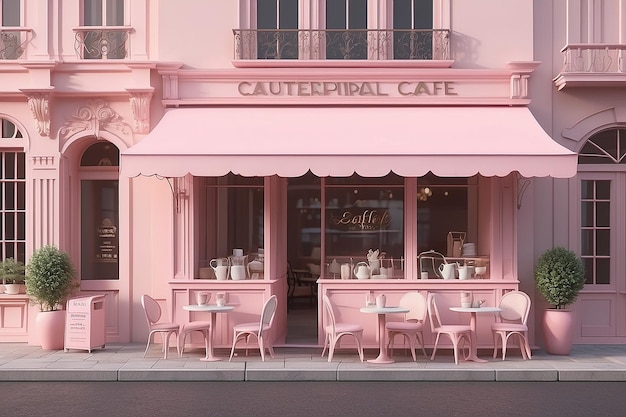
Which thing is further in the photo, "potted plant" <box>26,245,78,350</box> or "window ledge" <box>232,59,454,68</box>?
"window ledge" <box>232,59,454,68</box>

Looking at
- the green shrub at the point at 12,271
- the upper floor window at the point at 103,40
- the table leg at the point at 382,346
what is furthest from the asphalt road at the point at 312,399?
the upper floor window at the point at 103,40

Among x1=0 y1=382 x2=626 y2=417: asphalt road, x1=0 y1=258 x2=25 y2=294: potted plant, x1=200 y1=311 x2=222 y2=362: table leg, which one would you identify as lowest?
x1=0 y1=382 x2=626 y2=417: asphalt road

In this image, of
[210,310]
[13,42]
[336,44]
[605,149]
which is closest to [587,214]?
[605,149]

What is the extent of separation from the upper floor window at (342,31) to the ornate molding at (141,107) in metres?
1.51

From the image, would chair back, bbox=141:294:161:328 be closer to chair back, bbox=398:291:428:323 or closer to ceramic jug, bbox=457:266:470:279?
chair back, bbox=398:291:428:323

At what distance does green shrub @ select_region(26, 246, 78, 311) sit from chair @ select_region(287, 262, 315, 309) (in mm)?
6558

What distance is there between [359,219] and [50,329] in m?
4.83

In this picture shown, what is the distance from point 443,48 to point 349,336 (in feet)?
14.8

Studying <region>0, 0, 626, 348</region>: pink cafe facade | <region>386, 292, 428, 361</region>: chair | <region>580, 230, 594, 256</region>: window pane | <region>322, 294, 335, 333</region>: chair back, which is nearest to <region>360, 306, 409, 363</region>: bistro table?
<region>386, 292, 428, 361</region>: chair

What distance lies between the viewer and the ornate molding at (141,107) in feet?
40.9

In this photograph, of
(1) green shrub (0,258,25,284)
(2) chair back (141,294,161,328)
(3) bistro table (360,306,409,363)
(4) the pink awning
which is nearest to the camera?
(4) the pink awning

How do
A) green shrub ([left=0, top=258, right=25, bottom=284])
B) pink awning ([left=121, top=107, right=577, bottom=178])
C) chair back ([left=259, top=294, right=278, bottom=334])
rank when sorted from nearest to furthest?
pink awning ([left=121, top=107, right=577, bottom=178])
chair back ([left=259, top=294, right=278, bottom=334])
green shrub ([left=0, top=258, right=25, bottom=284])

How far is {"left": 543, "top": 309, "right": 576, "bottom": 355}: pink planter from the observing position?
38.8 ft

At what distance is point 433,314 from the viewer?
12.0 meters
